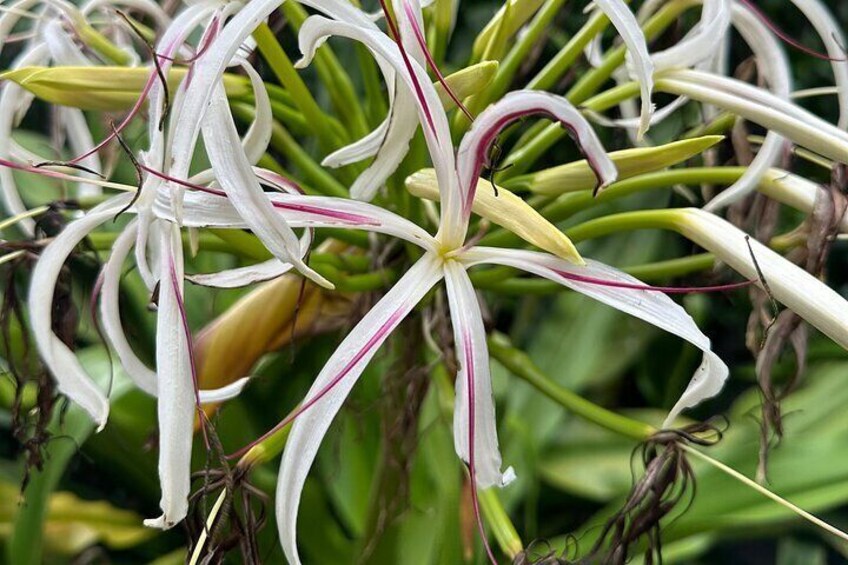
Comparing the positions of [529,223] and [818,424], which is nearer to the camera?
[529,223]

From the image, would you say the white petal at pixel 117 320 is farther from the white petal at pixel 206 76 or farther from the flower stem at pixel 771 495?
the flower stem at pixel 771 495

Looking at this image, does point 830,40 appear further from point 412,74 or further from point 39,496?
point 39,496

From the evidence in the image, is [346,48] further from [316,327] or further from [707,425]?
[707,425]

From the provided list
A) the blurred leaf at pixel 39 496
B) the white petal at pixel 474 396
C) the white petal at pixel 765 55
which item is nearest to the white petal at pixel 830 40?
the white petal at pixel 765 55

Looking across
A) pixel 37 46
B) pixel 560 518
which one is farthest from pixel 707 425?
pixel 560 518

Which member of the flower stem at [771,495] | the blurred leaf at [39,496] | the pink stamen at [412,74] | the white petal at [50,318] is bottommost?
the blurred leaf at [39,496]

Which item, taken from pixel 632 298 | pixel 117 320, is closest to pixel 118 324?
pixel 117 320
